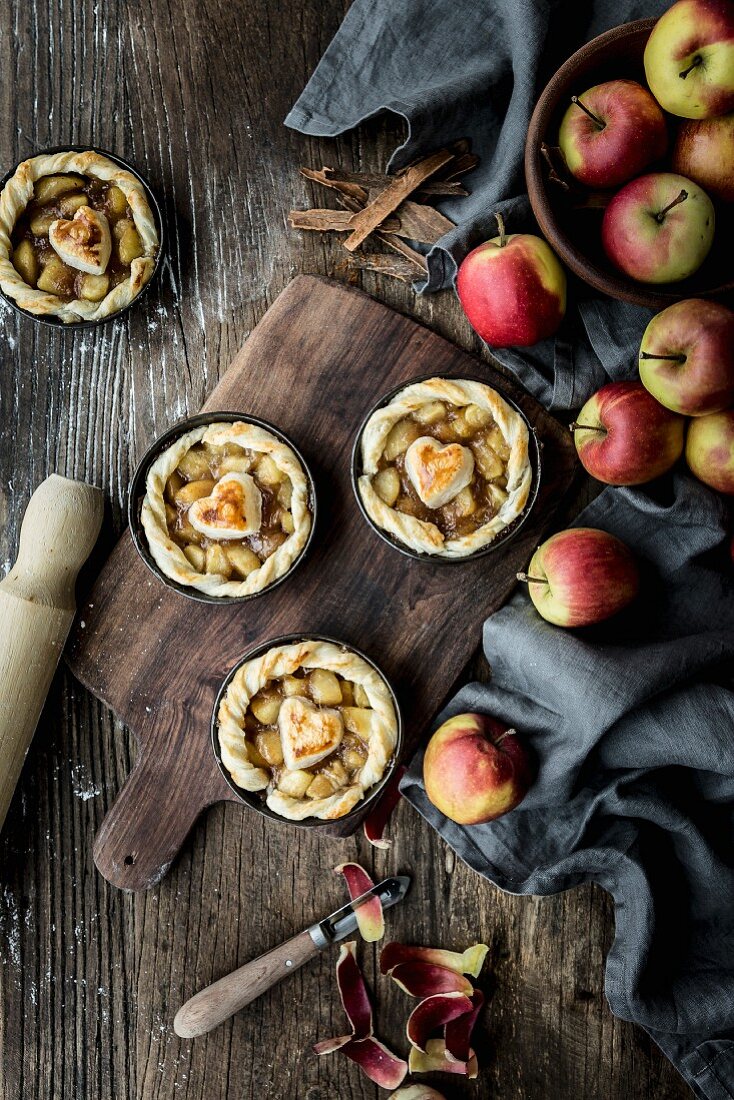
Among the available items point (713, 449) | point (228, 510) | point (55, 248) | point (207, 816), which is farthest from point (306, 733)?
point (55, 248)

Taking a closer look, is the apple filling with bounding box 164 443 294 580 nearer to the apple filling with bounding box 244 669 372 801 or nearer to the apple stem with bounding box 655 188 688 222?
the apple filling with bounding box 244 669 372 801

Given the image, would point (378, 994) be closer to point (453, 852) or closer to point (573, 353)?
point (453, 852)

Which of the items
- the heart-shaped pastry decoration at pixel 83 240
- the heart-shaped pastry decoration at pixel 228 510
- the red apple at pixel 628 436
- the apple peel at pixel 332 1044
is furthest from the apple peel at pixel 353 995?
the heart-shaped pastry decoration at pixel 83 240

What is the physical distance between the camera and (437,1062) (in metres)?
2.62

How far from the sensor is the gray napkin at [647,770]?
94.4 inches

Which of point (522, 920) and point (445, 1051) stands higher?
point (522, 920)

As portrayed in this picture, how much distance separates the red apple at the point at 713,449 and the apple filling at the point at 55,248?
5.48 ft

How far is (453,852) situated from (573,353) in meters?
1.52

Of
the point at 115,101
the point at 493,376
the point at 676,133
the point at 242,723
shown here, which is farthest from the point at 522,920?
the point at 115,101

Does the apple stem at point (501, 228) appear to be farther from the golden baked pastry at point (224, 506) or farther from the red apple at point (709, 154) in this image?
the golden baked pastry at point (224, 506)

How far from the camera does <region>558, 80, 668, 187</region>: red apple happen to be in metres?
2.26

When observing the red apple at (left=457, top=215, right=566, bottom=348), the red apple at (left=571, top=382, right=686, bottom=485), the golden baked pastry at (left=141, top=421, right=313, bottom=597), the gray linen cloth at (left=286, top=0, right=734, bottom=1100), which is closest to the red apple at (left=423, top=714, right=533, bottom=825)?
the gray linen cloth at (left=286, top=0, right=734, bottom=1100)

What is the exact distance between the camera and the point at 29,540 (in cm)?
254

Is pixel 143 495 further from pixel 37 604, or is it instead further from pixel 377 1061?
pixel 377 1061
